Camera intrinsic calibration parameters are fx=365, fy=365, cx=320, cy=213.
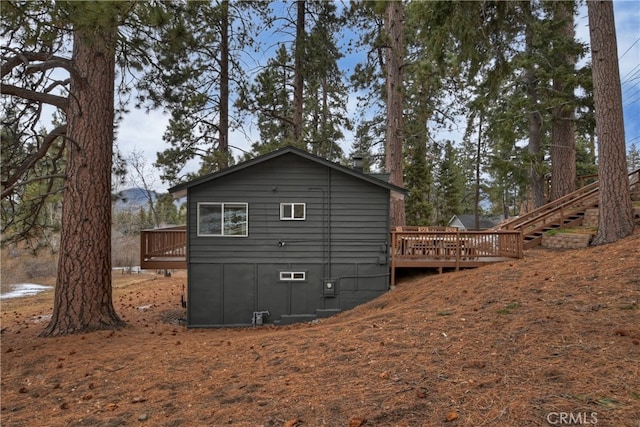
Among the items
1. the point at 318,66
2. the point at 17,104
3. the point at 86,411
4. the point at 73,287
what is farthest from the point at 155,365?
the point at 318,66

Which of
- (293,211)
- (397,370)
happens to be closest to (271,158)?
(293,211)

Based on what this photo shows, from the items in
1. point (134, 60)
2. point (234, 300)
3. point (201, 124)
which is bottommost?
point (234, 300)

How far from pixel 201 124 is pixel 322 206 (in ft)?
27.9

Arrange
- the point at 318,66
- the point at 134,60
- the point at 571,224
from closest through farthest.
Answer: the point at 134,60 < the point at 571,224 < the point at 318,66

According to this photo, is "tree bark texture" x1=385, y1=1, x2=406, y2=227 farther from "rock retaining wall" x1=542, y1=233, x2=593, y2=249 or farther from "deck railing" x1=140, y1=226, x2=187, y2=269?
"deck railing" x1=140, y1=226, x2=187, y2=269

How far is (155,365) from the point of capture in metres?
4.46

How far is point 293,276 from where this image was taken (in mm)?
9727

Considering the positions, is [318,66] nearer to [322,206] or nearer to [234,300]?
[322,206]

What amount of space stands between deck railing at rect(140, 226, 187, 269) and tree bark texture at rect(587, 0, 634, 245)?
34.7ft

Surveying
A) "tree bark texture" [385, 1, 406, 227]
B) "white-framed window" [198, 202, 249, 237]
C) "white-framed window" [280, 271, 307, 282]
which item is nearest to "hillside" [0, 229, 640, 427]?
"white-framed window" [198, 202, 249, 237]

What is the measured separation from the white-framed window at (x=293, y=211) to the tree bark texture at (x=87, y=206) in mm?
4092

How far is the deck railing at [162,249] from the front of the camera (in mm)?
9984

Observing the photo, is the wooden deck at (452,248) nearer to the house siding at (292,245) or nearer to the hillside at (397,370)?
the house siding at (292,245)

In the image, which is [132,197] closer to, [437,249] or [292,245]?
[292,245]
